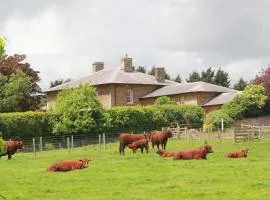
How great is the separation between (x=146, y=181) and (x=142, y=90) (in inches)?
2254

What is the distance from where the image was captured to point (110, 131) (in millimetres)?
59906

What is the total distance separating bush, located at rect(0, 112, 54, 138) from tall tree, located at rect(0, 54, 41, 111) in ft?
52.6

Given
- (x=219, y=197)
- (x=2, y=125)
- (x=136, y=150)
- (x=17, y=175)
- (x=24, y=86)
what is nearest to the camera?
(x=219, y=197)

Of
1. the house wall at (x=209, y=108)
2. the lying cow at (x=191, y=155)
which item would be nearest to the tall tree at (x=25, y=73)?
the house wall at (x=209, y=108)

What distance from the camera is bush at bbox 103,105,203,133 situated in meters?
61.2

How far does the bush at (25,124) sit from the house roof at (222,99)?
20765 mm

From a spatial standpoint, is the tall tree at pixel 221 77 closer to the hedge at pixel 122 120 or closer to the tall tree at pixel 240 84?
the tall tree at pixel 240 84

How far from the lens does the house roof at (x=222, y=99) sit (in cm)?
6966

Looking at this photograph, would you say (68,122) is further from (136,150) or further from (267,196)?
(267,196)

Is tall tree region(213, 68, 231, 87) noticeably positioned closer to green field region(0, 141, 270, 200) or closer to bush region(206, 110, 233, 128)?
bush region(206, 110, 233, 128)

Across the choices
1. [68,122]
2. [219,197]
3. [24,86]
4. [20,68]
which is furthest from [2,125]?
[219,197]

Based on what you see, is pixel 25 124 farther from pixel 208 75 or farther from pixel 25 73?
pixel 208 75

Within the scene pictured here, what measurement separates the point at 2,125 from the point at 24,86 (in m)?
16.4

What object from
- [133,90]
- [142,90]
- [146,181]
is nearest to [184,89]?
[142,90]
